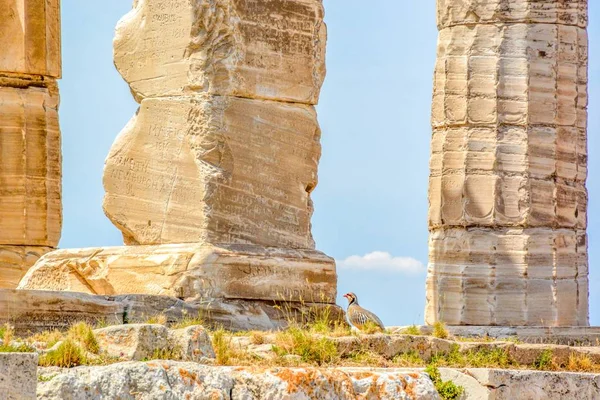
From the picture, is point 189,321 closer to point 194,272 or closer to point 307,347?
point 194,272

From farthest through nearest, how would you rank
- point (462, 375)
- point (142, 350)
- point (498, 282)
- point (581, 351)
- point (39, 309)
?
point (498, 282)
point (581, 351)
point (39, 309)
point (462, 375)
point (142, 350)

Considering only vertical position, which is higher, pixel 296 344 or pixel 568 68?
pixel 568 68

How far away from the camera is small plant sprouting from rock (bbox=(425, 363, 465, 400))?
10.4 m

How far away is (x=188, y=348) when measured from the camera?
9.78 meters

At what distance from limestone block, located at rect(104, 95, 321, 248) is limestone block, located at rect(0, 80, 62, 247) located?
514 centimetres

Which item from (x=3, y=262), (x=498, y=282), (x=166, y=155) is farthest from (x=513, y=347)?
(x=498, y=282)

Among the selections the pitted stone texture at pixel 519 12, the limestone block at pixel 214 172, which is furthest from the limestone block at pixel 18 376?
the pitted stone texture at pixel 519 12

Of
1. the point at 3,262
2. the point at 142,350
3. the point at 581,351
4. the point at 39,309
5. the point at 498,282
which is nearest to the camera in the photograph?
the point at 142,350

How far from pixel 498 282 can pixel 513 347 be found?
912cm

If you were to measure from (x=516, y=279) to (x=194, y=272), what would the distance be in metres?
9.43

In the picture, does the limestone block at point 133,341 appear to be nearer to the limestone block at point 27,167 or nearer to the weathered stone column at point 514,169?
the limestone block at point 27,167

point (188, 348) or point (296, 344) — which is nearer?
point (188, 348)

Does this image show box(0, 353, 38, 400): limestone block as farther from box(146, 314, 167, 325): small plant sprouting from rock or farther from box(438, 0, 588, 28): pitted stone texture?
box(438, 0, 588, 28): pitted stone texture

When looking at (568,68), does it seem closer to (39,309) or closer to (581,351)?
(581,351)
